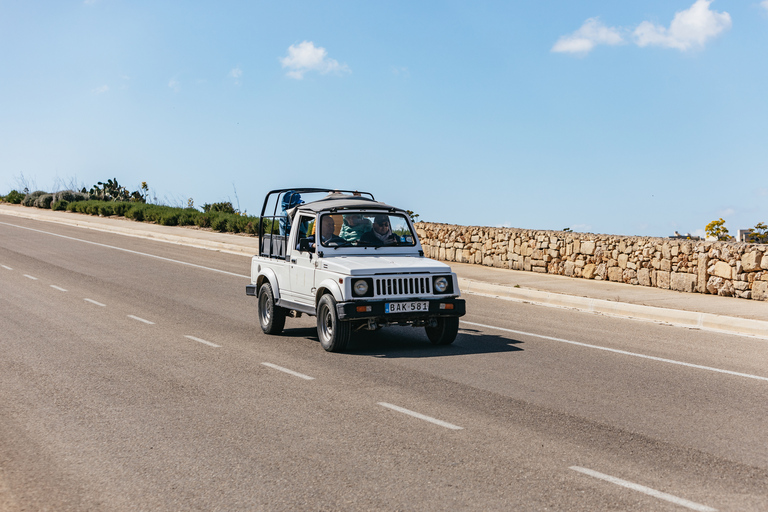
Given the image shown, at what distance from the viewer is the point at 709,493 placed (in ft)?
15.7

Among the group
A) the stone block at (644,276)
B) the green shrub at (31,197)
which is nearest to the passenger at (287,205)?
the stone block at (644,276)

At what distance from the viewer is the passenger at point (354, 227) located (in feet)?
35.4

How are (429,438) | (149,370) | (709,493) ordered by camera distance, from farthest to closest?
1. (149,370)
2. (429,438)
3. (709,493)

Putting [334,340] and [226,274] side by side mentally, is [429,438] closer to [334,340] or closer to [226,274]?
[334,340]

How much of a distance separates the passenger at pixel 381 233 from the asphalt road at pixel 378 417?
1449 millimetres

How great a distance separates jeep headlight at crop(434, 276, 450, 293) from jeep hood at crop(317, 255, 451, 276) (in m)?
0.11

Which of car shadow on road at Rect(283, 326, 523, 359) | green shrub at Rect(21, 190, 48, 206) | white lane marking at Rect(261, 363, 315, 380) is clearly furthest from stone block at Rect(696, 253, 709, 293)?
green shrub at Rect(21, 190, 48, 206)

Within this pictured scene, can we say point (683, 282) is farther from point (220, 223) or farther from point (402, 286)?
point (220, 223)

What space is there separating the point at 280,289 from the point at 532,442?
6106 mm

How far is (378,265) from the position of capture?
9.79m

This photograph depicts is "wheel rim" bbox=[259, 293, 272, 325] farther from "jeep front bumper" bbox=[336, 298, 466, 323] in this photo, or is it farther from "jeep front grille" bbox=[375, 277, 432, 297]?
"jeep front grille" bbox=[375, 277, 432, 297]

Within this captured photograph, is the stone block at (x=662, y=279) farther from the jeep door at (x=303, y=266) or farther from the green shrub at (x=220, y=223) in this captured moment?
the green shrub at (x=220, y=223)

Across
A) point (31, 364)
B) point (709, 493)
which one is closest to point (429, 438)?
point (709, 493)

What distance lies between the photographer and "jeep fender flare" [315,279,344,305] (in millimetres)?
9508
